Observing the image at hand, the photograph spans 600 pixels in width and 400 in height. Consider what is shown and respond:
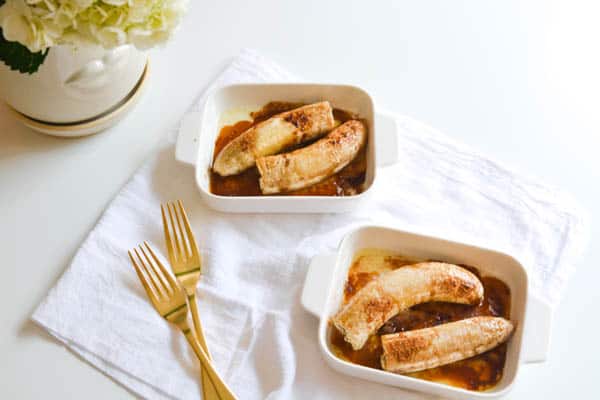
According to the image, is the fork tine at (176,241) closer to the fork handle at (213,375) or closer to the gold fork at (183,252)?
the gold fork at (183,252)

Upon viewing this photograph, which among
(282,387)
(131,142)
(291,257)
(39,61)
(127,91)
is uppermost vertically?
(39,61)

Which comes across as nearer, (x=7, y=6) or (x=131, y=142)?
(x=7, y=6)

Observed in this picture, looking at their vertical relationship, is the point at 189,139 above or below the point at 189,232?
above

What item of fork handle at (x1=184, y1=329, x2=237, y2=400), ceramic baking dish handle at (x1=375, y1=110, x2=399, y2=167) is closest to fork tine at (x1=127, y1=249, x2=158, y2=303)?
fork handle at (x1=184, y1=329, x2=237, y2=400)

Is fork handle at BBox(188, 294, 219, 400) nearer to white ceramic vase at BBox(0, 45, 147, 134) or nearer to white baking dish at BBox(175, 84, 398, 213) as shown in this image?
white baking dish at BBox(175, 84, 398, 213)

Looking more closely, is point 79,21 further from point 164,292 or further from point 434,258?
point 434,258

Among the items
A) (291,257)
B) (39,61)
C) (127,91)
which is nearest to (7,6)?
(39,61)

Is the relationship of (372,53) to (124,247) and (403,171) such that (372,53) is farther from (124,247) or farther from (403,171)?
(124,247)

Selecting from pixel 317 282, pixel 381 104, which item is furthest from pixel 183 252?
pixel 381 104
